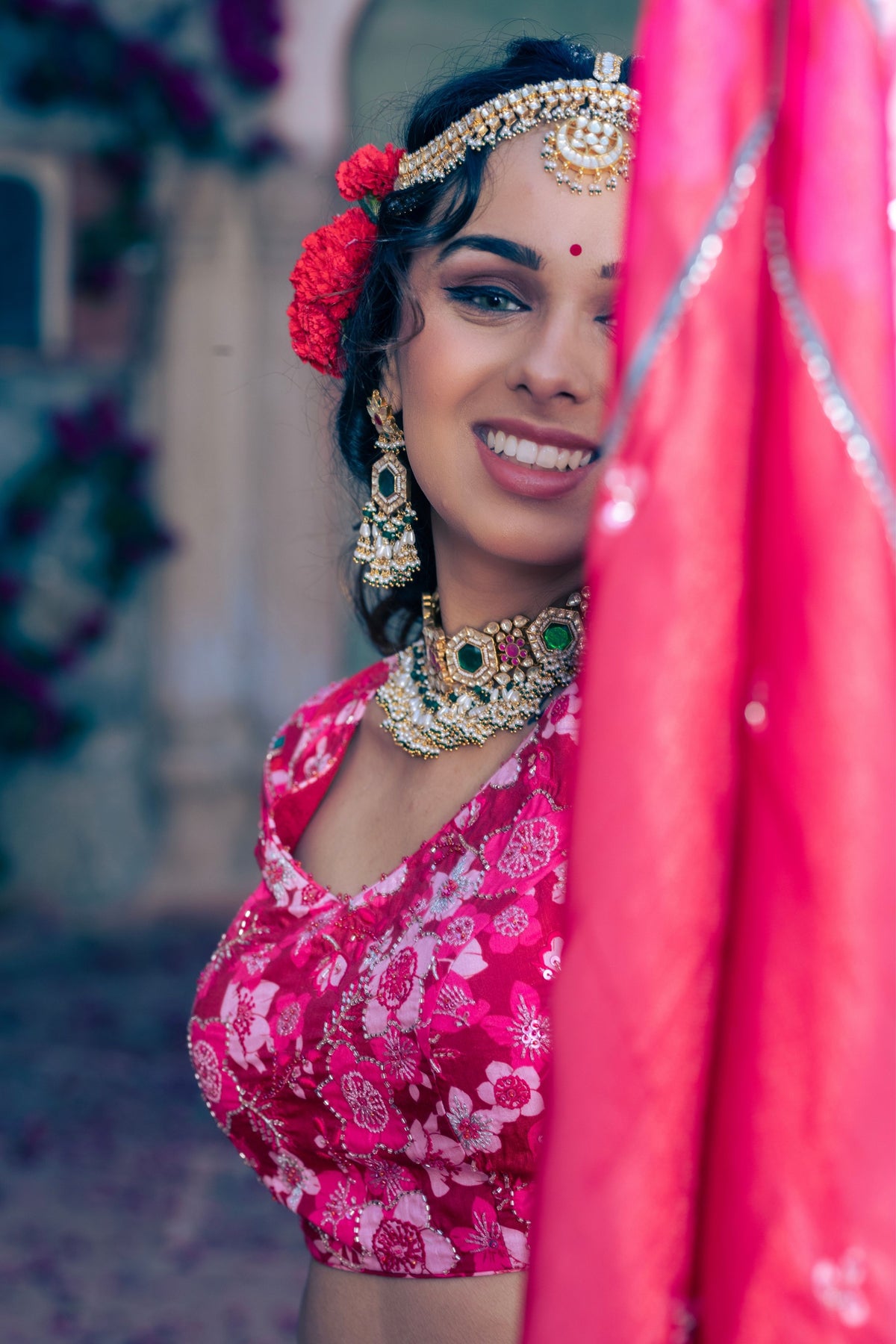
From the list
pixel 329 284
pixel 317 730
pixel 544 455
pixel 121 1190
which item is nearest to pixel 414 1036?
pixel 544 455

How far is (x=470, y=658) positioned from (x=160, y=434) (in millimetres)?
3602

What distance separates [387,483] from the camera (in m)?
1.56

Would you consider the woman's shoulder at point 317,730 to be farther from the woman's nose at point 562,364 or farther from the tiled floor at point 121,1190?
the tiled floor at point 121,1190

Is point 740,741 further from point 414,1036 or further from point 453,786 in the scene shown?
point 453,786

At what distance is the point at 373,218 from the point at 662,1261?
1.28m

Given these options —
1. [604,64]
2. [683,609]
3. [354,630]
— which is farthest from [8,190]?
[683,609]

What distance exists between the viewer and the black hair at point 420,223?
1.30 metres

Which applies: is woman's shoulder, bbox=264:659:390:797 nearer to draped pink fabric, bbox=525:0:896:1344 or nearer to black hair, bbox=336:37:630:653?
black hair, bbox=336:37:630:653

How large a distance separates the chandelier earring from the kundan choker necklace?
112 millimetres

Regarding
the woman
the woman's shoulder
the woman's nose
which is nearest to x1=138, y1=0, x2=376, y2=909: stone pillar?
the woman's shoulder

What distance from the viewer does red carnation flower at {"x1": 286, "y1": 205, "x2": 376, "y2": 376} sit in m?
1.55

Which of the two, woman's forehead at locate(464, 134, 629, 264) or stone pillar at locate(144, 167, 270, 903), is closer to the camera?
woman's forehead at locate(464, 134, 629, 264)

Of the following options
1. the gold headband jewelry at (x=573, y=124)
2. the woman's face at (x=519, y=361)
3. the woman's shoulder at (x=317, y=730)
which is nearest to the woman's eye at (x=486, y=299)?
the woman's face at (x=519, y=361)

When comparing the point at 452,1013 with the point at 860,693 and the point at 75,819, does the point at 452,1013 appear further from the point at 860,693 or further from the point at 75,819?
the point at 75,819
